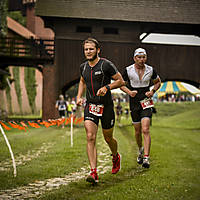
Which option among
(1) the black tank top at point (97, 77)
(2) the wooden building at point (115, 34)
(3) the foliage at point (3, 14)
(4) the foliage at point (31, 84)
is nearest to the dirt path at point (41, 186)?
(1) the black tank top at point (97, 77)

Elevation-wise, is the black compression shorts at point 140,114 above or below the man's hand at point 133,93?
below

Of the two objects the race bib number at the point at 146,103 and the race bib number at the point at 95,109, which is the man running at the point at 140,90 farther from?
the race bib number at the point at 95,109

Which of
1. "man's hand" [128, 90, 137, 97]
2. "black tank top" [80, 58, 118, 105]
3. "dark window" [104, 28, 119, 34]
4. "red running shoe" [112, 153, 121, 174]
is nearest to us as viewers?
"black tank top" [80, 58, 118, 105]

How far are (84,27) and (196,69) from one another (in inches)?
333

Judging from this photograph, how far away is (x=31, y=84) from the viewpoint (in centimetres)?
4025

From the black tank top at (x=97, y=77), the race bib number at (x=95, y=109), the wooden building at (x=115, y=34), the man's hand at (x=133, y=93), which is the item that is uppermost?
the wooden building at (x=115, y=34)

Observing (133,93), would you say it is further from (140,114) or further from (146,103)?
(140,114)

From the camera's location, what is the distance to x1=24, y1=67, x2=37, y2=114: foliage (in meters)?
39.7

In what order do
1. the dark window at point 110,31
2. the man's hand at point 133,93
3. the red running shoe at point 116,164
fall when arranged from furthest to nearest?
the dark window at point 110,31 < the man's hand at point 133,93 < the red running shoe at point 116,164

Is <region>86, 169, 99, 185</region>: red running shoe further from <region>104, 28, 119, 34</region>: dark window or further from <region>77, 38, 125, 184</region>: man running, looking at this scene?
<region>104, 28, 119, 34</region>: dark window

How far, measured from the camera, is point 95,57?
5.70 metres

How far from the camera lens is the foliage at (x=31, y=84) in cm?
3969

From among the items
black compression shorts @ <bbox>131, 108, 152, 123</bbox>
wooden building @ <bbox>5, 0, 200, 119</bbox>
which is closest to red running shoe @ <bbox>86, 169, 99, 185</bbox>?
black compression shorts @ <bbox>131, 108, 152, 123</bbox>

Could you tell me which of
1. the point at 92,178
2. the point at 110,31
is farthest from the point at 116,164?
the point at 110,31
